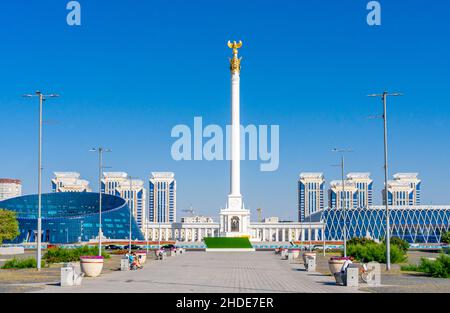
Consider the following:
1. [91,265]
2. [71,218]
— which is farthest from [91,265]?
[71,218]

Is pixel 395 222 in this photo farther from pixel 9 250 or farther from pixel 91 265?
pixel 91 265

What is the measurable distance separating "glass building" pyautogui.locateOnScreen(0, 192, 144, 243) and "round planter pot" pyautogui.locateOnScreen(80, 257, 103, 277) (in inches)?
4194

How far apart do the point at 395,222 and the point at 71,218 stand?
91.4 meters

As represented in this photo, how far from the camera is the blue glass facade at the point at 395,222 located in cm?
18188

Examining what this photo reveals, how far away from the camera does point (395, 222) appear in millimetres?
184000

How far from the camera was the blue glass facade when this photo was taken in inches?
7160

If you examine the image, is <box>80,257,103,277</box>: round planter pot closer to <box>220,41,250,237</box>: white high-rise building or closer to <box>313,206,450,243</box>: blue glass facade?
<box>220,41,250,237</box>: white high-rise building

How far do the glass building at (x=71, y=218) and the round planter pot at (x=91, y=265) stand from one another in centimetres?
10654

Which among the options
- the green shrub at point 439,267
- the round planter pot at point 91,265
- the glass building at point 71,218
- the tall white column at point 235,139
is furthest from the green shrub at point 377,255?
the glass building at point 71,218

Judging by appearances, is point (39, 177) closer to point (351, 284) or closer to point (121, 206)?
point (351, 284)

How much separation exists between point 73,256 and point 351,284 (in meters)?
28.7

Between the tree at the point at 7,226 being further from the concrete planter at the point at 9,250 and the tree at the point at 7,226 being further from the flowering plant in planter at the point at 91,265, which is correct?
the flowering plant in planter at the point at 91,265

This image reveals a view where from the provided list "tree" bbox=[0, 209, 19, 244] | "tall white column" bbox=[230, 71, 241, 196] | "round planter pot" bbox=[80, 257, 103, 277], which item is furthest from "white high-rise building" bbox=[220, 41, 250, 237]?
"round planter pot" bbox=[80, 257, 103, 277]
